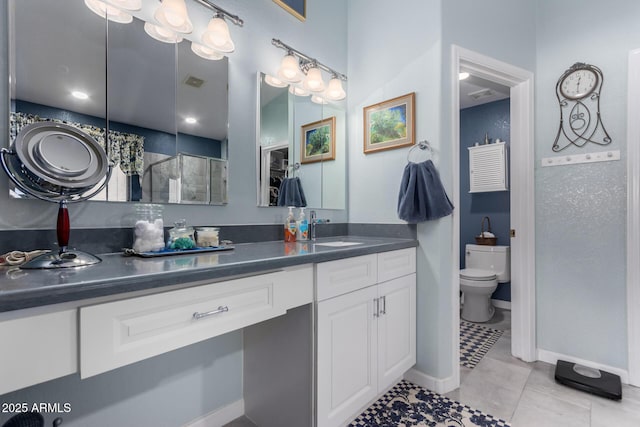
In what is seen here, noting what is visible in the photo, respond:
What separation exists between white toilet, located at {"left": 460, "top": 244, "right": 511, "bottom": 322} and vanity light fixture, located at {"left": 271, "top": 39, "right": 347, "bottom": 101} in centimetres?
214

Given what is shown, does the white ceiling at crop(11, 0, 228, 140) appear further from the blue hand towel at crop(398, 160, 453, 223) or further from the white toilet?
the white toilet

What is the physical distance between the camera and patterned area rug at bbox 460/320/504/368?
225 centimetres

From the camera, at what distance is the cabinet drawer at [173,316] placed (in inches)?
28.9

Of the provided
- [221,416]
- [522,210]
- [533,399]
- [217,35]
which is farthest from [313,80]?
[533,399]

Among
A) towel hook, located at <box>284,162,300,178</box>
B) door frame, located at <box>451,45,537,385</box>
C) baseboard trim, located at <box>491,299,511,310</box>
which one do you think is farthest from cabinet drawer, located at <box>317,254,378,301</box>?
baseboard trim, located at <box>491,299,511,310</box>

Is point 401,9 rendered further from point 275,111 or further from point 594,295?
point 594,295

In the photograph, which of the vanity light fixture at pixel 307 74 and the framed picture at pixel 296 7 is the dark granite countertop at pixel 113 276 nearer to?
the vanity light fixture at pixel 307 74

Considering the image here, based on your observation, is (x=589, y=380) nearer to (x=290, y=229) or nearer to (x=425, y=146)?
(x=425, y=146)

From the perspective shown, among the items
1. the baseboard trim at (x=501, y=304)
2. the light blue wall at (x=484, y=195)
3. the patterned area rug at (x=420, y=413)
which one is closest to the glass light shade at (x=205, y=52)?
the patterned area rug at (x=420, y=413)

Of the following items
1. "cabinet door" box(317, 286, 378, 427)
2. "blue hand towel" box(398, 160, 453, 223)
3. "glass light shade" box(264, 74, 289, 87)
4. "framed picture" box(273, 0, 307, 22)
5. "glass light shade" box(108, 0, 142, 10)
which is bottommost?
"cabinet door" box(317, 286, 378, 427)

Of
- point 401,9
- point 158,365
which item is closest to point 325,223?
point 158,365

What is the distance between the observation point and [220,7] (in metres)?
1.56

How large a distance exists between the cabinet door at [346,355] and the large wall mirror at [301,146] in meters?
0.76

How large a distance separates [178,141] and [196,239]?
Result: 1.55 ft
